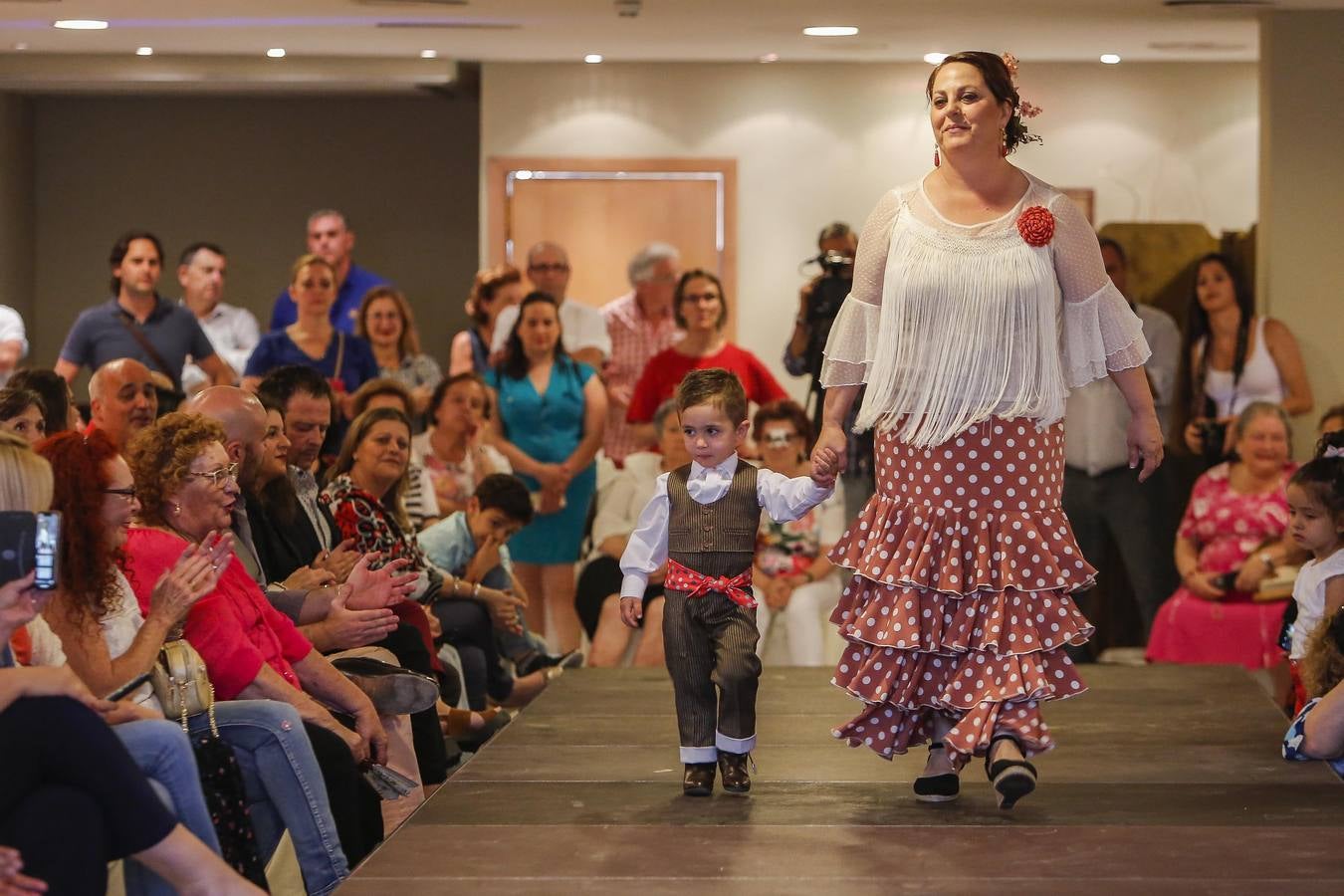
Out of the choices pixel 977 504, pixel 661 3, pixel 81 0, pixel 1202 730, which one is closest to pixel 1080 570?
pixel 977 504

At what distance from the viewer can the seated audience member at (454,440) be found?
21.5 ft

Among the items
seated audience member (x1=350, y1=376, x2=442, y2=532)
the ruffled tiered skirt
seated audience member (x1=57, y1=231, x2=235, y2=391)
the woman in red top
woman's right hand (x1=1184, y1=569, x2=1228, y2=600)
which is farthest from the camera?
the woman in red top

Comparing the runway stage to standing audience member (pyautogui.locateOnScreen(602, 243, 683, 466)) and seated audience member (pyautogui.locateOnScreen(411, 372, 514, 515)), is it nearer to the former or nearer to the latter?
seated audience member (pyautogui.locateOnScreen(411, 372, 514, 515))

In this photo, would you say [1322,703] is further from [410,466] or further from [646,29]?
[646,29]

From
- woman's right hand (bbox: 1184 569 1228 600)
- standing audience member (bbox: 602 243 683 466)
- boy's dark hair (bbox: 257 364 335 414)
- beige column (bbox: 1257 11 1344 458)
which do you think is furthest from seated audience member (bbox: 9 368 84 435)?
beige column (bbox: 1257 11 1344 458)

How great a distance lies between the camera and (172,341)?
281 inches

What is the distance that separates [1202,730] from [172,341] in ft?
13.8

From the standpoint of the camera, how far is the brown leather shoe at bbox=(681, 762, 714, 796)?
149 inches

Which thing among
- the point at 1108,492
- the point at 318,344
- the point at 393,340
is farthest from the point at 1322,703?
the point at 393,340

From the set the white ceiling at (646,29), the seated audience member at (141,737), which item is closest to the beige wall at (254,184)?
the white ceiling at (646,29)

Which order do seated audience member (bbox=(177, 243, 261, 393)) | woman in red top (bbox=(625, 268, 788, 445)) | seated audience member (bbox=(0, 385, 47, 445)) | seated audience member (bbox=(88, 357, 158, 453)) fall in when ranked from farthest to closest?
1. seated audience member (bbox=(177, 243, 261, 393))
2. woman in red top (bbox=(625, 268, 788, 445))
3. seated audience member (bbox=(88, 357, 158, 453))
4. seated audience member (bbox=(0, 385, 47, 445))

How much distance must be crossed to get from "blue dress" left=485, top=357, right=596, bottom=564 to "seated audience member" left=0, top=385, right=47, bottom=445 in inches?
109

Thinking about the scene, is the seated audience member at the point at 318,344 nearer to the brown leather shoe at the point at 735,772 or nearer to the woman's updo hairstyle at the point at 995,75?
the brown leather shoe at the point at 735,772

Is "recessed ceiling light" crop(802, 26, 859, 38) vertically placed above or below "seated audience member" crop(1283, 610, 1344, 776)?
above
